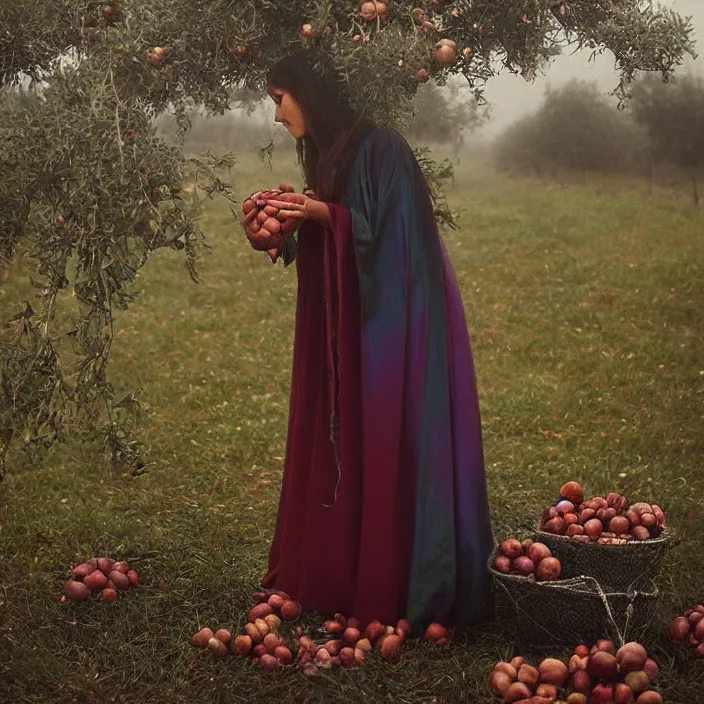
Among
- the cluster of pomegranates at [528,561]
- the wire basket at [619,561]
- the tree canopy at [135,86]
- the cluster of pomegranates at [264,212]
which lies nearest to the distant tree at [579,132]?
the tree canopy at [135,86]

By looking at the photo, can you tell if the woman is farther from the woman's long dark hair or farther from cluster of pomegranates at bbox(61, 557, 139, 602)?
cluster of pomegranates at bbox(61, 557, 139, 602)

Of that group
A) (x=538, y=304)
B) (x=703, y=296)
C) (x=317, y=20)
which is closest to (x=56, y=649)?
(x=317, y=20)

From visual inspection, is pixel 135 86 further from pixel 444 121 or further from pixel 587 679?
pixel 444 121

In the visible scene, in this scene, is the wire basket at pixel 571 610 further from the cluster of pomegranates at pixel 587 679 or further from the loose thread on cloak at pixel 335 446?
the loose thread on cloak at pixel 335 446

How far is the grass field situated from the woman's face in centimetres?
244

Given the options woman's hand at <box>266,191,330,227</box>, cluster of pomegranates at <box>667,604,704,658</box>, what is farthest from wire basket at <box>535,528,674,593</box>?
woman's hand at <box>266,191,330,227</box>

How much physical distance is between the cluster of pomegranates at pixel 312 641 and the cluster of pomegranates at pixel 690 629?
1.05 m

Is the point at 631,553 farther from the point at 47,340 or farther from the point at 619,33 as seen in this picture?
the point at 47,340

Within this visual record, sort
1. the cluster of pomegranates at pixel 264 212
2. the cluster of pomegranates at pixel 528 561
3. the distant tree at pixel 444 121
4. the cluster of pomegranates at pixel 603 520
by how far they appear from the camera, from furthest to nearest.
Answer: the distant tree at pixel 444 121
the cluster of pomegranates at pixel 603 520
the cluster of pomegranates at pixel 528 561
the cluster of pomegranates at pixel 264 212

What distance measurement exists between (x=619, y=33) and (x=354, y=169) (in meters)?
1.36

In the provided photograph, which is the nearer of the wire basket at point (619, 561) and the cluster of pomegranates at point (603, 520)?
the wire basket at point (619, 561)

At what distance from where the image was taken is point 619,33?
4.46 m

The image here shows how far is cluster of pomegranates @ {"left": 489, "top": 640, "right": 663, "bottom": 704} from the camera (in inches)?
154

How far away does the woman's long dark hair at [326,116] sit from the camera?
174 inches
